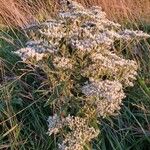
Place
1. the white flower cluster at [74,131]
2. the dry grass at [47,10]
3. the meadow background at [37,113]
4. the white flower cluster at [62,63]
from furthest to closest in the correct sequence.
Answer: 1. the dry grass at [47,10]
2. the meadow background at [37,113]
3. the white flower cluster at [62,63]
4. the white flower cluster at [74,131]

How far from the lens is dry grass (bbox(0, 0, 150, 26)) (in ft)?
16.4

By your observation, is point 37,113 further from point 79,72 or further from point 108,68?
point 108,68

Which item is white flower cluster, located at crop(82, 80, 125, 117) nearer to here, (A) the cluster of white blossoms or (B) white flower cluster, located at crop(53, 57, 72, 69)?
(A) the cluster of white blossoms

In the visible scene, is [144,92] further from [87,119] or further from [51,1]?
[51,1]

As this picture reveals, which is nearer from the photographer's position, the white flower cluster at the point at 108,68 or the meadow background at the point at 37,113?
the white flower cluster at the point at 108,68

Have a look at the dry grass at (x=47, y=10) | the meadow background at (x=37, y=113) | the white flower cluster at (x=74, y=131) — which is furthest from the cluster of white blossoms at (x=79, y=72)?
the dry grass at (x=47, y=10)

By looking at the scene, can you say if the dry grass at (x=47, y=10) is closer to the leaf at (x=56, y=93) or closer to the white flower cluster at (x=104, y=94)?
the leaf at (x=56, y=93)

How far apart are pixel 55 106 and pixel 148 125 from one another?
2.23ft

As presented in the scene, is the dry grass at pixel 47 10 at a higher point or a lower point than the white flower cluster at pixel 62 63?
lower

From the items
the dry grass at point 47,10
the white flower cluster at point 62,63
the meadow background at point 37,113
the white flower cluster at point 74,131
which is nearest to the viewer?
the white flower cluster at point 74,131

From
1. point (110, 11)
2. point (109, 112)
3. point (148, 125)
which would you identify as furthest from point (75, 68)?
point (110, 11)

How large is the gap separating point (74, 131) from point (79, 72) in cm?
49

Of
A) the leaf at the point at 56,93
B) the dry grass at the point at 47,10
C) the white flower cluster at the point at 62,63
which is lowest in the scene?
the dry grass at the point at 47,10

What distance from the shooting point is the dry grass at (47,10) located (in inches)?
197
